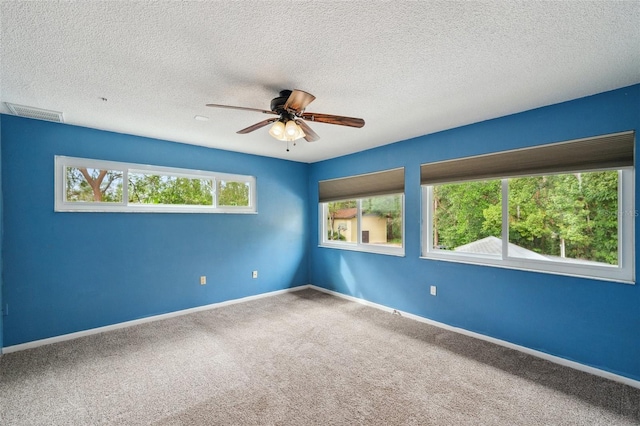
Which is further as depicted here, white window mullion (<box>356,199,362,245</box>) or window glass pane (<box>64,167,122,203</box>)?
white window mullion (<box>356,199,362,245</box>)

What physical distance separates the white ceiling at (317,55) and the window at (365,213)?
1.43m

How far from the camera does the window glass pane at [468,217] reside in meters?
3.15

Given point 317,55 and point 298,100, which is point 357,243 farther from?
point 317,55

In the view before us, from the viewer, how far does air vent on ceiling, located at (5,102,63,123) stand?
8.77 feet

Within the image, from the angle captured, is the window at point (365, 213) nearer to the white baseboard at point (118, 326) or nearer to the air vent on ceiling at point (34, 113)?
the white baseboard at point (118, 326)

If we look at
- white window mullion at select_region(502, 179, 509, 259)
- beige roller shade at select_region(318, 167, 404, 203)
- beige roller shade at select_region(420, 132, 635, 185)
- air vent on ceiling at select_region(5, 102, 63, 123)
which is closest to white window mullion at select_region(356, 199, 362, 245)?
beige roller shade at select_region(318, 167, 404, 203)

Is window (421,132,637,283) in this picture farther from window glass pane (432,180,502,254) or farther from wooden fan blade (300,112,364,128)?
wooden fan blade (300,112,364,128)

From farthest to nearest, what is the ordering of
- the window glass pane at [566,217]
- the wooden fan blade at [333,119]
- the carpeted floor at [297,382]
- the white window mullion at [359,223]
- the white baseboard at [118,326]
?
the white window mullion at [359,223] < the white baseboard at [118,326] < the window glass pane at [566,217] < the wooden fan blade at [333,119] < the carpeted floor at [297,382]

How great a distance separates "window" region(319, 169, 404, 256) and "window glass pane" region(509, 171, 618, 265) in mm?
1412

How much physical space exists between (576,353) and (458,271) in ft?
3.92

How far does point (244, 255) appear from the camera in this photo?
456 centimetres

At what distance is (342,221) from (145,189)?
307 centimetres

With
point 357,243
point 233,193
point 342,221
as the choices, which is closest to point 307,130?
point 233,193

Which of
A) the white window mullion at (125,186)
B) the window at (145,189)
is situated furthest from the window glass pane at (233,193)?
the white window mullion at (125,186)
